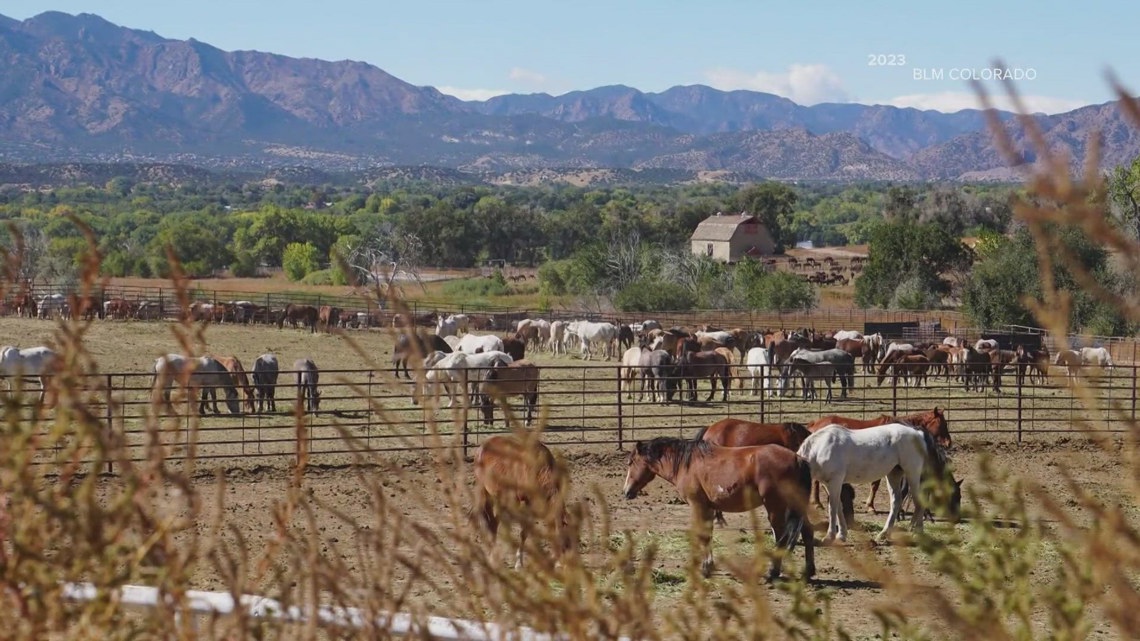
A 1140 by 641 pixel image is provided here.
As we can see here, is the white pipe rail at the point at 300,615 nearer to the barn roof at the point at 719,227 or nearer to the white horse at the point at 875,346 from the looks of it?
the white horse at the point at 875,346

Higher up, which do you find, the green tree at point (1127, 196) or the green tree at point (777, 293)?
the green tree at point (1127, 196)

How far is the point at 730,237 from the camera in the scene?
3056 inches

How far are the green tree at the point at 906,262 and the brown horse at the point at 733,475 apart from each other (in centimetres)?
3866

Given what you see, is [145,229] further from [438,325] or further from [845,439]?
[845,439]

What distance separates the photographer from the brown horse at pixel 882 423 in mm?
11219

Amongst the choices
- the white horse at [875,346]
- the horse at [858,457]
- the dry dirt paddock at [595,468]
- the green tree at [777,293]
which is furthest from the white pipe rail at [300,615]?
the green tree at [777,293]

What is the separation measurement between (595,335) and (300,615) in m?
26.6

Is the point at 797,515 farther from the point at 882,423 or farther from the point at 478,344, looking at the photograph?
the point at 478,344

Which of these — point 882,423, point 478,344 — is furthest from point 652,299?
point 882,423

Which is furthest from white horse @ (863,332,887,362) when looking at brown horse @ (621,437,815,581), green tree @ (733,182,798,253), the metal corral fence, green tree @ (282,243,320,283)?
green tree @ (733,182,798,253)

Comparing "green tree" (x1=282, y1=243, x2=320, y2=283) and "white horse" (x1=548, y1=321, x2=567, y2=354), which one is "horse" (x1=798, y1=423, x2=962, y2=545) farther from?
"green tree" (x1=282, y1=243, x2=320, y2=283)

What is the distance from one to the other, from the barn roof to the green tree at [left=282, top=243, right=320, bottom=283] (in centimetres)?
2376

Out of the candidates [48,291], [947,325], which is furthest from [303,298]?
[947,325]

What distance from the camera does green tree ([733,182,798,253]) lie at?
297 ft
